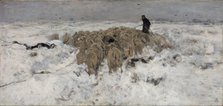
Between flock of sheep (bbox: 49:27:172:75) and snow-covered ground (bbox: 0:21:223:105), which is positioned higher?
flock of sheep (bbox: 49:27:172:75)

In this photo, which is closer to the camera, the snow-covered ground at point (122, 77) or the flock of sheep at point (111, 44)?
the snow-covered ground at point (122, 77)

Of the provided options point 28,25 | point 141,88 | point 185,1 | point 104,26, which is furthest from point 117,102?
point 185,1

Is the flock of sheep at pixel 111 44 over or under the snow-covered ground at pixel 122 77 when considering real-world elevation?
over

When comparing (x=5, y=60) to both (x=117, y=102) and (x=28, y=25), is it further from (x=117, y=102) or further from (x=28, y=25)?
(x=117, y=102)

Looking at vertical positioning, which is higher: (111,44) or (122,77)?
(111,44)

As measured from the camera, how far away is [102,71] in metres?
7.15

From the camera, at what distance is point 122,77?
7.07 meters

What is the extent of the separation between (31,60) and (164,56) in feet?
6.11

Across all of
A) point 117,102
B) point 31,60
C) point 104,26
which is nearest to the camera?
point 117,102

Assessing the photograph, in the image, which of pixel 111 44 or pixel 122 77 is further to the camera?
pixel 111 44

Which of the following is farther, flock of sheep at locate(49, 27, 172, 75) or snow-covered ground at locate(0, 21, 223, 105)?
flock of sheep at locate(49, 27, 172, 75)

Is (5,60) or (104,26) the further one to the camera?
(104,26)

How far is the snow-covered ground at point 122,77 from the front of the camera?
689 cm

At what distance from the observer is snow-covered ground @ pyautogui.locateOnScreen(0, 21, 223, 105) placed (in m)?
6.89
